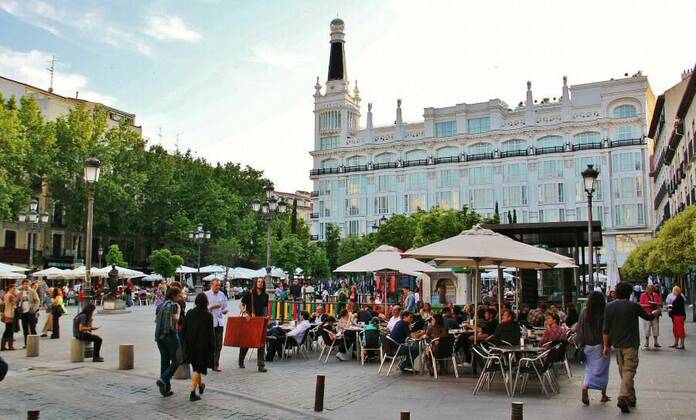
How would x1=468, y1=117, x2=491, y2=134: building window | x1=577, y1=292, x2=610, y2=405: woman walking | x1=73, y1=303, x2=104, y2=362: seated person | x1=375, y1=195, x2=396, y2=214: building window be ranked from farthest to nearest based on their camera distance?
x1=375, y1=195, x2=396, y2=214: building window
x1=468, y1=117, x2=491, y2=134: building window
x1=73, y1=303, x2=104, y2=362: seated person
x1=577, y1=292, x2=610, y2=405: woman walking

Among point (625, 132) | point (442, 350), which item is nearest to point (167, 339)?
point (442, 350)

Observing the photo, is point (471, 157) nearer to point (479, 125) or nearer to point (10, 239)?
point (479, 125)

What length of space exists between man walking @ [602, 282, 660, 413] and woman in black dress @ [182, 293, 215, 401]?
17.9 feet

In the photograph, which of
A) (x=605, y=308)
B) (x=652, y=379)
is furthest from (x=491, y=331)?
(x=605, y=308)

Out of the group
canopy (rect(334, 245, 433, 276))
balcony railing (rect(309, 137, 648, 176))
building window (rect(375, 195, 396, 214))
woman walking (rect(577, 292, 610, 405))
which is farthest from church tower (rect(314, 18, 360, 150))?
Answer: woman walking (rect(577, 292, 610, 405))

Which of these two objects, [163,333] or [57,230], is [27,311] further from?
[57,230]

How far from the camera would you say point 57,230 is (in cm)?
5609

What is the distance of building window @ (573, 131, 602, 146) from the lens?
239ft

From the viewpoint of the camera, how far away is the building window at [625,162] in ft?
231

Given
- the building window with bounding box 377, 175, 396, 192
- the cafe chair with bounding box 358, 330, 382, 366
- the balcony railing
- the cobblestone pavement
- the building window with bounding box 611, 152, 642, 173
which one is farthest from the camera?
the building window with bounding box 377, 175, 396, 192

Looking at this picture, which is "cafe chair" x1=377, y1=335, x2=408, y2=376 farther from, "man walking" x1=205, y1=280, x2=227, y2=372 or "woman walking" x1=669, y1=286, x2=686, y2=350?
"woman walking" x1=669, y1=286, x2=686, y2=350

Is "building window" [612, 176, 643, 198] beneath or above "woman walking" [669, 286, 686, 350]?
above

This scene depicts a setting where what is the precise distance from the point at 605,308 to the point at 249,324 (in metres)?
6.44

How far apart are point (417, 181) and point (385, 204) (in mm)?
5228
